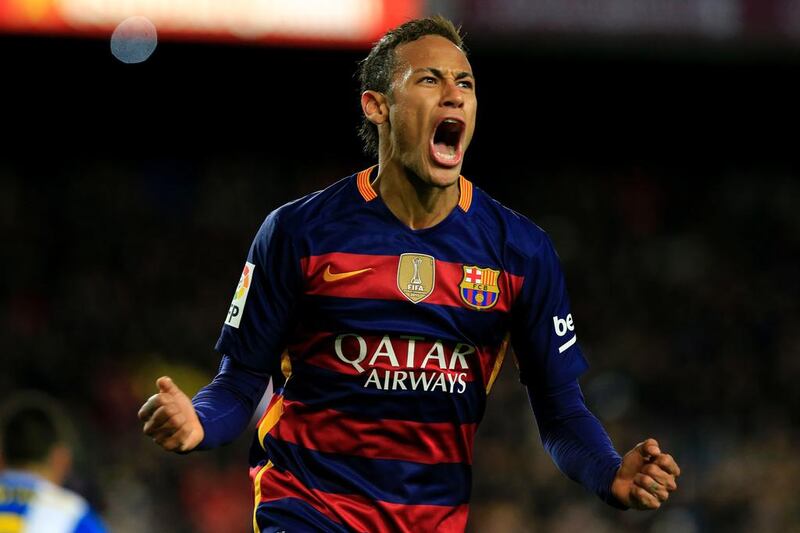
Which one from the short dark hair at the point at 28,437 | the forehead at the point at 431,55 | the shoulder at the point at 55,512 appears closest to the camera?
the forehead at the point at 431,55

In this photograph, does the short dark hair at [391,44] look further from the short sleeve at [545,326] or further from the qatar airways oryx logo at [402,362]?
the qatar airways oryx logo at [402,362]

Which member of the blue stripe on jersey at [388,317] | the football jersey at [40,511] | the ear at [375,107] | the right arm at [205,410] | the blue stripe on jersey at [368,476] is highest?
the ear at [375,107]

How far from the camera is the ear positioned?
3479mm

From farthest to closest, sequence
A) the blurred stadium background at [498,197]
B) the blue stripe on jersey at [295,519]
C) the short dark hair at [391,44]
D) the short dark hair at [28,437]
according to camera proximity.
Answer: the blurred stadium background at [498,197], the short dark hair at [28,437], the short dark hair at [391,44], the blue stripe on jersey at [295,519]

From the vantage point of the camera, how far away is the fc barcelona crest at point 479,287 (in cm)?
330

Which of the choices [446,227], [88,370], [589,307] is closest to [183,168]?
[88,370]

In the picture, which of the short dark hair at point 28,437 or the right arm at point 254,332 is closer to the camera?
the right arm at point 254,332

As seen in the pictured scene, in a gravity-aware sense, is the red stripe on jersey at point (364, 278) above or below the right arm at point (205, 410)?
above

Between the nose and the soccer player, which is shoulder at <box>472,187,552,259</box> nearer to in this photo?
the nose

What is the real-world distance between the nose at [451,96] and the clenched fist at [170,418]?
0.99 m

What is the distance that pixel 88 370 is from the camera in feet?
31.6

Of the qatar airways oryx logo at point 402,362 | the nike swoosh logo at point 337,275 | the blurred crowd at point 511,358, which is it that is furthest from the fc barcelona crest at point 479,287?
the blurred crowd at point 511,358

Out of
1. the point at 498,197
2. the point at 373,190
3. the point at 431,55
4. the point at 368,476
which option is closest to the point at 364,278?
the point at 373,190

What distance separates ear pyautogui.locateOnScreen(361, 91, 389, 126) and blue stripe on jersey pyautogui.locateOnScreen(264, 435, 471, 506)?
892 millimetres
